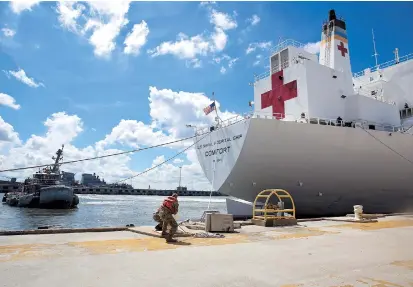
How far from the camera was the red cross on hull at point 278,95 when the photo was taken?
52.9 feet

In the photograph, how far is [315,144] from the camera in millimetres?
14523

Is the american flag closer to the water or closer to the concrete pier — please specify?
the water

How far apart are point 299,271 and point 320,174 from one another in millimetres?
12169

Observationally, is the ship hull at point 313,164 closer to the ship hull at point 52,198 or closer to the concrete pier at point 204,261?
the concrete pier at point 204,261

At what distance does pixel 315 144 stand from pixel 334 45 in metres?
7.44

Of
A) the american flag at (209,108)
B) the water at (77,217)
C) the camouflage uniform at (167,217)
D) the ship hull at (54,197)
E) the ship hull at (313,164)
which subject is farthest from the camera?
the ship hull at (54,197)

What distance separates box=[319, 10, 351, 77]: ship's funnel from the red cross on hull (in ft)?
12.2

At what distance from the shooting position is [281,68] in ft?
56.2

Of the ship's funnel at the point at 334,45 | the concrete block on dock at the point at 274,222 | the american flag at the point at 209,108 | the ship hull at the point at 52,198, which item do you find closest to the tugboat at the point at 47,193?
the ship hull at the point at 52,198

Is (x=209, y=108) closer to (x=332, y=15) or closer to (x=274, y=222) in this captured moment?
(x=274, y=222)

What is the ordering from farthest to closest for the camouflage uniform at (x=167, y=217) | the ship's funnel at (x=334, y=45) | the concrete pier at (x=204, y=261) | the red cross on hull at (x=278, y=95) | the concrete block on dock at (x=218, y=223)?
the ship's funnel at (x=334, y=45)
the red cross on hull at (x=278, y=95)
the concrete block on dock at (x=218, y=223)
the camouflage uniform at (x=167, y=217)
the concrete pier at (x=204, y=261)

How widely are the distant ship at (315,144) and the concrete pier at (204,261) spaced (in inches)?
283

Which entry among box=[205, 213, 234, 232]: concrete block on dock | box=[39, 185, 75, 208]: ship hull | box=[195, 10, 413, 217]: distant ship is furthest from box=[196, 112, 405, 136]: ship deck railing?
box=[39, 185, 75, 208]: ship hull

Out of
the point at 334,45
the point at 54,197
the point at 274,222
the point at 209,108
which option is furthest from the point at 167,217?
the point at 54,197
